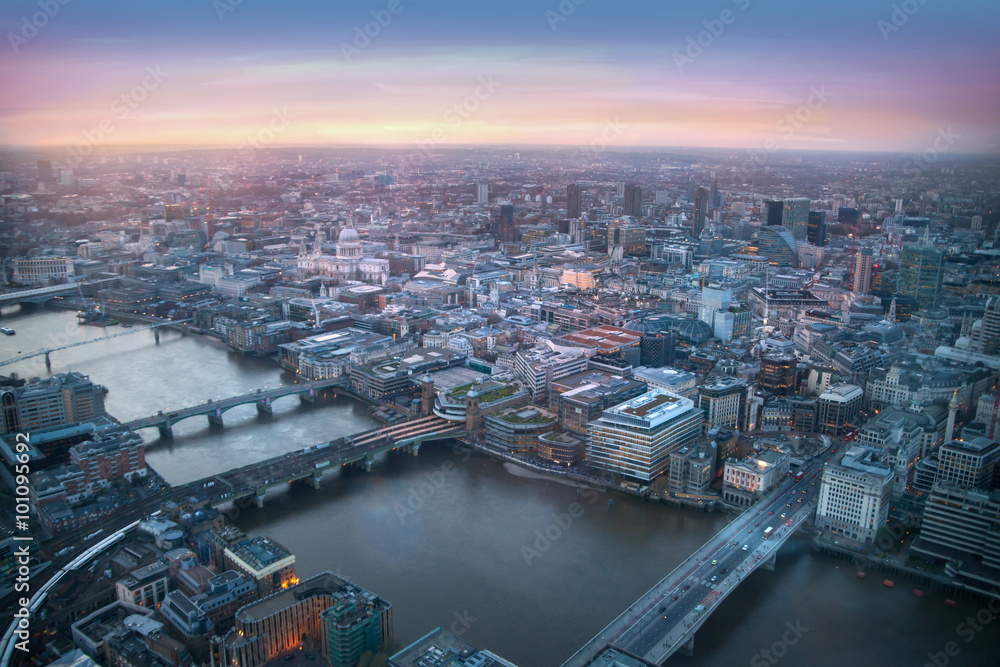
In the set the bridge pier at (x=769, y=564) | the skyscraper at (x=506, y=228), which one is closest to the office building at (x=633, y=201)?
the skyscraper at (x=506, y=228)

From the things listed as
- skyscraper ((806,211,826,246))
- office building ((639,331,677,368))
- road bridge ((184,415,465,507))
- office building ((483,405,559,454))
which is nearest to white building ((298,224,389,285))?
office building ((639,331,677,368))

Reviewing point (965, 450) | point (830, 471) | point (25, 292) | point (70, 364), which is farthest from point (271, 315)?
point (965, 450)

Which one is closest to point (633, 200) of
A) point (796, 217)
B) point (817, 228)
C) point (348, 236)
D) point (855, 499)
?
point (796, 217)

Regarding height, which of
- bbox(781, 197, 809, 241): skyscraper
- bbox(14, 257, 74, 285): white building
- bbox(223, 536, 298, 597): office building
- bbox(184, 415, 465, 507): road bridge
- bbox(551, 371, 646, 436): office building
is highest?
bbox(781, 197, 809, 241): skyscraper

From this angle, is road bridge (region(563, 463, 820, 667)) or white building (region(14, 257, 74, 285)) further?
white building (region(14, 257, 74, 285))

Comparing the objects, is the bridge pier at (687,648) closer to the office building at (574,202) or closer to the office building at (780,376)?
the office building at (780,376)

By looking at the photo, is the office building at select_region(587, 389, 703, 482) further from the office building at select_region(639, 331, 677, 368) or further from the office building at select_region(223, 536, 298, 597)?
the office building at select_region(223, 536, 298, 597)

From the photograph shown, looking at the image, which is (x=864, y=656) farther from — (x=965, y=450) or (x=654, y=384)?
(x=654, y=384)
